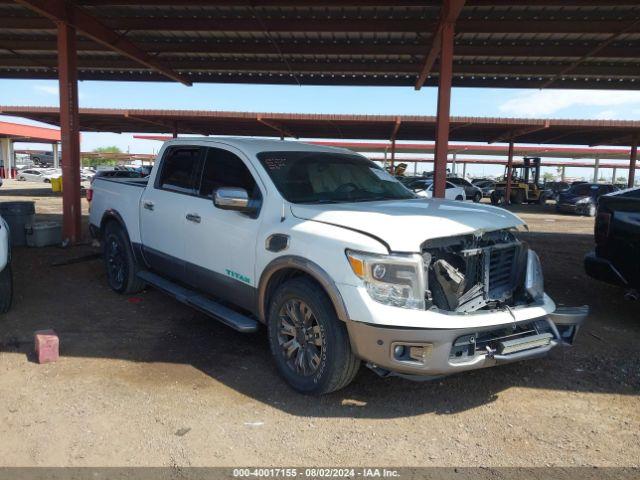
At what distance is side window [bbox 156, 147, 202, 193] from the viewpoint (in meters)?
5.14

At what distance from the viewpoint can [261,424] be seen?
11.2ft

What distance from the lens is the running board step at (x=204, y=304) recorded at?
4148mm

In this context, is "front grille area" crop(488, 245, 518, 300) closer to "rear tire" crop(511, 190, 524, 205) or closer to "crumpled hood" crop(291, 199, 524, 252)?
"crumpled hood" crop(291, 199, 524, 252)

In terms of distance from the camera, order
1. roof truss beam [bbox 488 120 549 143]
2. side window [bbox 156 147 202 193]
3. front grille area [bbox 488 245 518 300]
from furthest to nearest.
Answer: roof truss beam [bbox 488 120 549 143]
side window [bbox 156 147 202 193]
front grille area [bbox 488 245 518 300]

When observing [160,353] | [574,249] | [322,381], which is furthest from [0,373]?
[574,249]

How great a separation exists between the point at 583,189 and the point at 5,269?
24586mm

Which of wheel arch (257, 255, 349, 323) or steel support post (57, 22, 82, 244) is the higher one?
steel support post (57, 22, 82, 244)

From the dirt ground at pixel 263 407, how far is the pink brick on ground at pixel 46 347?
0.09 m

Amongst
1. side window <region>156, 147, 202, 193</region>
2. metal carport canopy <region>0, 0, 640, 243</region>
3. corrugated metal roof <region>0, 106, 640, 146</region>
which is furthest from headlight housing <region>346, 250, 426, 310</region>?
corrugated metal roof <region>0, 106, 640, 146</region>

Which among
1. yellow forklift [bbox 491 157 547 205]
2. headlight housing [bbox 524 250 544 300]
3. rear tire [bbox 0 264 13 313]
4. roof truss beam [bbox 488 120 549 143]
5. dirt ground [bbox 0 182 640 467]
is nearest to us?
dirt ground [bbox 0 182 640 467]

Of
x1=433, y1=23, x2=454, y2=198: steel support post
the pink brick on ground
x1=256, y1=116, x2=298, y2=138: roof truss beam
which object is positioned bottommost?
the pink brick on ground

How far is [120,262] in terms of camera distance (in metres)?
6.35

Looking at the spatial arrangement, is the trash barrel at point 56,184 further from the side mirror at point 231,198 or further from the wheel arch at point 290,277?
the wheel arch at point 290,277

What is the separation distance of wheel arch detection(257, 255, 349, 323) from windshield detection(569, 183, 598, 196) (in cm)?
2339
